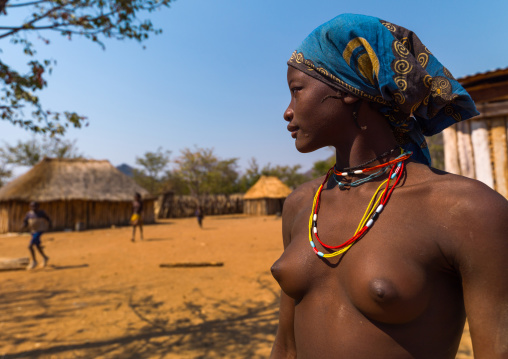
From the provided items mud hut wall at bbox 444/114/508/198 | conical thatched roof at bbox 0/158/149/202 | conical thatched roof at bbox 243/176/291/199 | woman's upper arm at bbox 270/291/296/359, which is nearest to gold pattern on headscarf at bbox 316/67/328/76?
woman's upper arm at bbox 270/291/296/359

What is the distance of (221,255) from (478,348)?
30.4 ft

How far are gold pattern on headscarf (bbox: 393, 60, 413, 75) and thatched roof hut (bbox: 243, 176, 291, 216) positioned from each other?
29.8 meters

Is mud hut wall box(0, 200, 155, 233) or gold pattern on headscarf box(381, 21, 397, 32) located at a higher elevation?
gold pattern on headscarf box(381, 21, 397, 32)

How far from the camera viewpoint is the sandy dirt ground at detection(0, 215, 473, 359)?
419 cm

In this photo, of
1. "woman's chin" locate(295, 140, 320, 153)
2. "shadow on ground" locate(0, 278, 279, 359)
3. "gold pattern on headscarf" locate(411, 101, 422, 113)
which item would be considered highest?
"gold pattern on headscarf" locate(411, 101, 422, 113)

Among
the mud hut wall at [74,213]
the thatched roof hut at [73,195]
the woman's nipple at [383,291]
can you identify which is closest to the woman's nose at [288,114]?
the woman's nipple at [383,291]

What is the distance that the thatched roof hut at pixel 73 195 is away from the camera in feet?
64.0

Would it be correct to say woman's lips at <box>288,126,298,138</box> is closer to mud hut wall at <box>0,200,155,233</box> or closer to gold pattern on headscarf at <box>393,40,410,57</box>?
gold pattern on headscarf at <box>393,40,410,57</box>

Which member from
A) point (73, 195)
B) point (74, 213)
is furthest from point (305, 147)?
point (74, 213)

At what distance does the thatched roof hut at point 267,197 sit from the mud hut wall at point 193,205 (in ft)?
12.2

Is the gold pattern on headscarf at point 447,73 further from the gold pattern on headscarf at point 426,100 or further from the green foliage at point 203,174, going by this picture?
the green foliage at point 203,174

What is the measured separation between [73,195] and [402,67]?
74.8 ft

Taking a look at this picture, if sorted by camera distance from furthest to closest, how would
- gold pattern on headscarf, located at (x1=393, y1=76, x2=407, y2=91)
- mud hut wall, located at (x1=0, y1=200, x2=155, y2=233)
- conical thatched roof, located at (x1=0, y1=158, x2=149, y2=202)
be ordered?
conical thatched roof, located at (x1=0, y1=158, x2=149, y2=202) → mud hut wall, located at (x1=0, y1=200, x2=155, y2=233) → gold pattern on headscarf, located at (x1=393, y1=76, x2=407, y2=91)

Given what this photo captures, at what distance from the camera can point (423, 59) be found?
1347 mm
